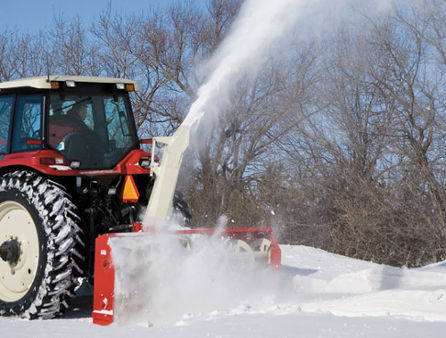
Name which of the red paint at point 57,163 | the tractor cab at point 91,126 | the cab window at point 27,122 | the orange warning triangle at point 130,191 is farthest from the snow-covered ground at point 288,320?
the cab window at point 27,122

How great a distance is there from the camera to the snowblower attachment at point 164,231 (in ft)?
17.3

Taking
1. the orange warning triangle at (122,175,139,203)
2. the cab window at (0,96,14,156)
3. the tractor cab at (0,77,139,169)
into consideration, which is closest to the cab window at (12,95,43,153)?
the tractor cab at (0,77,139,169)

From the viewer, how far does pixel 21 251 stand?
5941 millimetres

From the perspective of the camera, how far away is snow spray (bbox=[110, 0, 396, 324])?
538 cm

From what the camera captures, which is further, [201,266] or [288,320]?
[201,266]

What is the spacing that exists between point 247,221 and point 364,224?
3012mm

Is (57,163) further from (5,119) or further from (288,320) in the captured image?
(288,320)

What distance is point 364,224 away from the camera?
1149 cm

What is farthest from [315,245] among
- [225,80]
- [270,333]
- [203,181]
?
[270,333]

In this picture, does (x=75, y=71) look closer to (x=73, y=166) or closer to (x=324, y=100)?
(x=324, y=100)

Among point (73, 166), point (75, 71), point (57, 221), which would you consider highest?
point (75, 71)

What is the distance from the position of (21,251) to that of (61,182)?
0.72 m

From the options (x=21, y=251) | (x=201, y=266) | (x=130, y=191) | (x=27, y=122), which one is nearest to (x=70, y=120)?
(x=27, y=122)

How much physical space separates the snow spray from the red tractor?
1.52 feet
